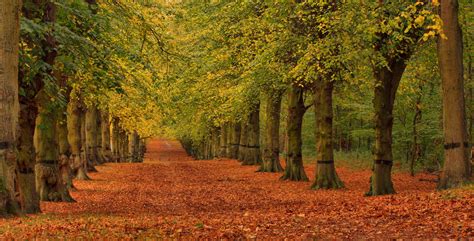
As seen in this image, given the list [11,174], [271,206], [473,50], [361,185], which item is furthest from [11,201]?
[473,50]

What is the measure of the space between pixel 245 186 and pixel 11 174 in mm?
18138

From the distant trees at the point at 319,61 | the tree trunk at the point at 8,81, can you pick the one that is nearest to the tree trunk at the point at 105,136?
the distant trees at the point at 319,61

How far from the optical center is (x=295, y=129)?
29.9 metres

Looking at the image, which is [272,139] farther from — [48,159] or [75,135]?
[48,159]

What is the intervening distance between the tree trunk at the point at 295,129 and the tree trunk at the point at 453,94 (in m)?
14.0

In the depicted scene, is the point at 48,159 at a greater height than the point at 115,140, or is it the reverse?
the point at 115,140

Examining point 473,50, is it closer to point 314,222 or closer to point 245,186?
point 245,186

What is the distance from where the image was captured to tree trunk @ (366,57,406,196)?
19.5m

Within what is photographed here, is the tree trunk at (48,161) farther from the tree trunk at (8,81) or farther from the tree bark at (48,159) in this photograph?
the tree trunk at (8,81)

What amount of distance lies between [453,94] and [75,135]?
64.8 ft

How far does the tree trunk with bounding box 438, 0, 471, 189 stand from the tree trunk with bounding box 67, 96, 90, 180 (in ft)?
53.0

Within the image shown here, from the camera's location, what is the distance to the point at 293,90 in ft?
99.0

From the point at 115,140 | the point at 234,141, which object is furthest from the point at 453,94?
the point at 115,140

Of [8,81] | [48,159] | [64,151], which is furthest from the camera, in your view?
[64,151]
